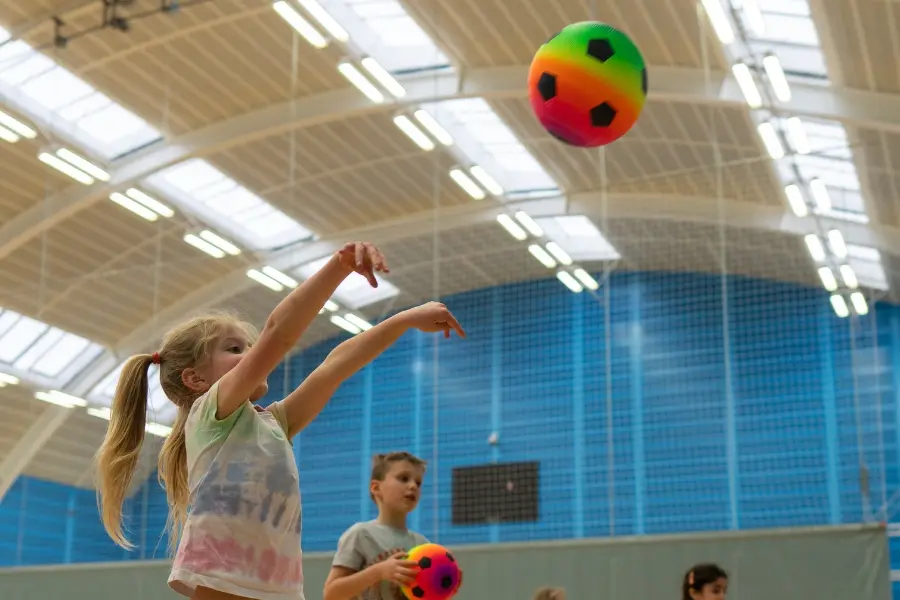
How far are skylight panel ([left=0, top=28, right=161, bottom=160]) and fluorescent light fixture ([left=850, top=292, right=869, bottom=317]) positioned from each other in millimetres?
7789

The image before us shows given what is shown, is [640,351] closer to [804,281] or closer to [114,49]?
[804,281]

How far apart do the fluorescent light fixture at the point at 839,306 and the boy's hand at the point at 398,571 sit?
18.7ft

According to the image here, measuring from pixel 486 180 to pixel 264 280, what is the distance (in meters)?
2.40

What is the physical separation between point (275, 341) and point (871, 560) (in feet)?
23.8

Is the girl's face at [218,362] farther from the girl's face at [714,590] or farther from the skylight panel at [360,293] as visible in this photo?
the skylight panel at [360,293]

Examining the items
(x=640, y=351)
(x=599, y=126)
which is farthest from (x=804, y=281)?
(x=599, y=126)

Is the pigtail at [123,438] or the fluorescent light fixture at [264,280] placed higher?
the fluorescent light fixture at [264,280]

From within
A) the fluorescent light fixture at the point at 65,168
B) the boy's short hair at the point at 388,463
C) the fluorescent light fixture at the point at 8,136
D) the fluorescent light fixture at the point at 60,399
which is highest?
the fluorescent light fixture at the point at 8,136

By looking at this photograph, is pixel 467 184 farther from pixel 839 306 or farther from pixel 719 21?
pixel 839 306

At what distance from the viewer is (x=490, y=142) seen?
39.4ft

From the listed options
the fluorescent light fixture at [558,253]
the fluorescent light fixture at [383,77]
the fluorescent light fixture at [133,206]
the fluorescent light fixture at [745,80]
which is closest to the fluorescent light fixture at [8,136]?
the fluorescent light fixture at [133,206]

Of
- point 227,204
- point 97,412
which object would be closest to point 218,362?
point 97,412

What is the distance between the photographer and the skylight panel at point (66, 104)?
1261cm

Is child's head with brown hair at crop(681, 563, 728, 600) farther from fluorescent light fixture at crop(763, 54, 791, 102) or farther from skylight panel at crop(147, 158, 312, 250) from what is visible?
skylight panel at crop(147, 158, 312, 250)
